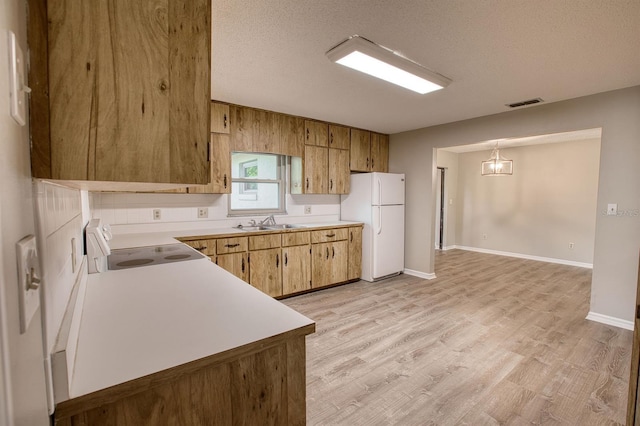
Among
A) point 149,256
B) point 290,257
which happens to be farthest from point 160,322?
point 290,257

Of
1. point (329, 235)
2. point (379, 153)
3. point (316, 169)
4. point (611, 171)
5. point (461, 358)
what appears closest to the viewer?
point (461, 358)

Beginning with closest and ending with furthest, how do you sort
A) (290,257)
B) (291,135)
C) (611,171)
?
(611,171)
(290,257)
(291,135)

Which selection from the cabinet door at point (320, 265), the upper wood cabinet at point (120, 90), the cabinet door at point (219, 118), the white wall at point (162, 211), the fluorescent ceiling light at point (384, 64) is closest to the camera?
the upper wood cabinet at point (120, 90)

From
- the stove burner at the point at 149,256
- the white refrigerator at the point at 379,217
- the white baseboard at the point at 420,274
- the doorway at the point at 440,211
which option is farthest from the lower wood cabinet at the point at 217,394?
the doorway at the point at 440,211

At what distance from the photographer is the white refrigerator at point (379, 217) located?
4441 millimetres

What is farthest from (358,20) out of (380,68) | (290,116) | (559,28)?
(290,116)

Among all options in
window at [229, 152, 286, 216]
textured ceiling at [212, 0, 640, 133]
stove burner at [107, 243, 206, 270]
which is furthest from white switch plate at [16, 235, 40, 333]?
window at [229, 152, 286, 216]

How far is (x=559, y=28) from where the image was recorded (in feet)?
6.04

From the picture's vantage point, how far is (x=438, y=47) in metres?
2.09

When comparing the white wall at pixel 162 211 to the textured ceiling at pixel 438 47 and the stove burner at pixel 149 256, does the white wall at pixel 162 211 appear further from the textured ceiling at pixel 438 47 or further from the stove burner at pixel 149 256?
the textured ceiling at pixel 438 47

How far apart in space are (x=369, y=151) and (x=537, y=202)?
12.5ft

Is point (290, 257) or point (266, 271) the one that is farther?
point (290, 257)

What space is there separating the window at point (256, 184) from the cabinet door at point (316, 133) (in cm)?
46

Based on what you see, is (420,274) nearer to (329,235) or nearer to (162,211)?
(329,235)
